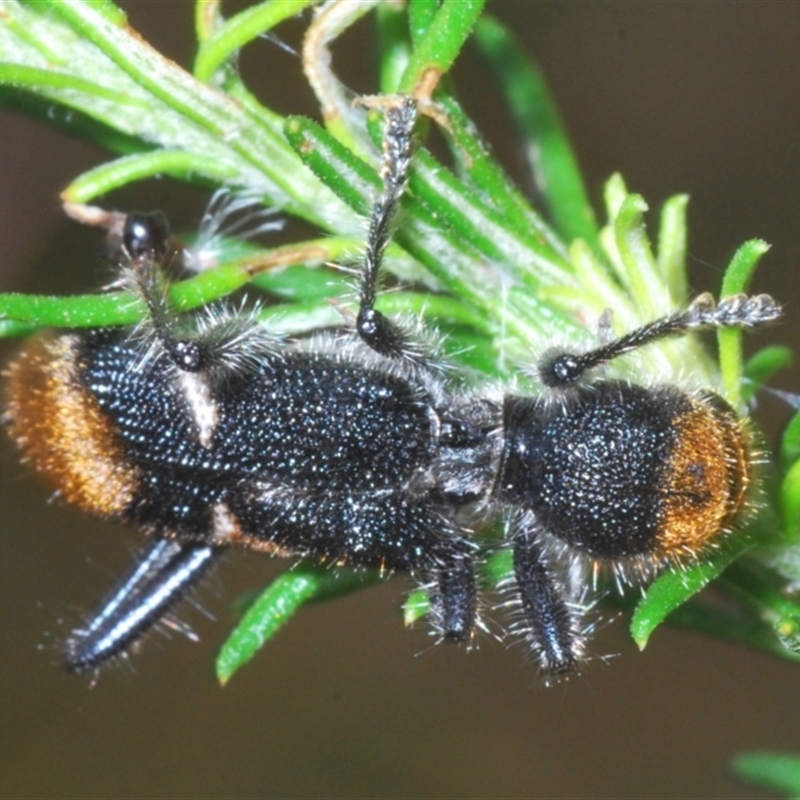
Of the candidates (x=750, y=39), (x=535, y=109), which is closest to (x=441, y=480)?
(x=535, y=109)

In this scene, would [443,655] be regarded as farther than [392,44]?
Yes

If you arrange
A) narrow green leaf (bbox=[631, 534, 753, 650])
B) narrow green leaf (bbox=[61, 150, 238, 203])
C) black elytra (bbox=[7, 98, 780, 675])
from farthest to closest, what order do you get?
black elytra (bbox=[7, 98, 780, 675]), narrow green leaf (bbox=[61, 150, 238, 203]), narrow green leaf (bbox=[631, 534, 753, 650])

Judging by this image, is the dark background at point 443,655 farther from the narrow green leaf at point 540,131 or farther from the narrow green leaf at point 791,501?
the narrow green leaf at point 791,501

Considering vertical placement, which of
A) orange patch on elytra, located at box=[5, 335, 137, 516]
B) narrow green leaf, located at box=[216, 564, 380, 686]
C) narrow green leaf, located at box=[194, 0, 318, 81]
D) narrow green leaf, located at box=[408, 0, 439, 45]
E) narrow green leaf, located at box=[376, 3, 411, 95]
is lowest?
narrow green leaf, located at box=[216, 564, 380, 686]

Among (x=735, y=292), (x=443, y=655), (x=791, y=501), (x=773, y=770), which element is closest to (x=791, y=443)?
(x=791, y=501)

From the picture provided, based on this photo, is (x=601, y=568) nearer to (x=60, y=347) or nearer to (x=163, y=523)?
(x=163, y=523)

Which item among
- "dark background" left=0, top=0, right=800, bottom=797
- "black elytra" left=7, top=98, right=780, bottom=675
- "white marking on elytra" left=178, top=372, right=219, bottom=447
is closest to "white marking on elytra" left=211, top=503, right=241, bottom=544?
"black elytra" left=7, top=98, right=780, bottom=675

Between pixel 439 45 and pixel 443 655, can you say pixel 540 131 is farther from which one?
pixel 443 655

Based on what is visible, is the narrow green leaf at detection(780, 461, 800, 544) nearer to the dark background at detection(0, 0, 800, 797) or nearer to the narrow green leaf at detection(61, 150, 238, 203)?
the narrow green leaf at detection(61, 150, 238, 203)
